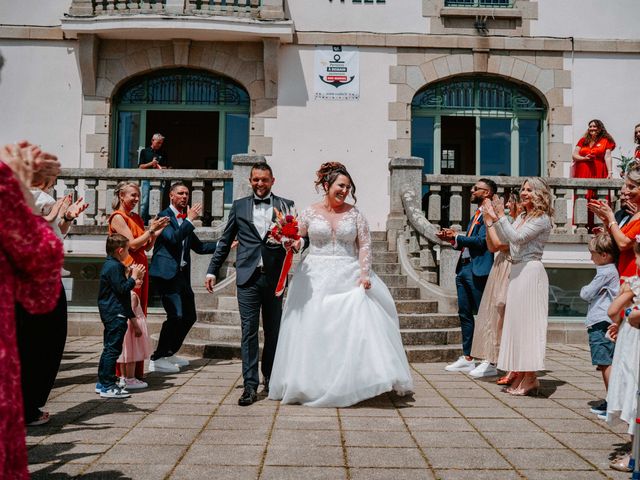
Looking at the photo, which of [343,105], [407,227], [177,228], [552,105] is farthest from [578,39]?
[177,228]

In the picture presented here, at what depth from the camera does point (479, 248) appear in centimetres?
680

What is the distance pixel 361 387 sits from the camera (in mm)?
5105

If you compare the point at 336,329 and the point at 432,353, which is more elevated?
the point at 336,329

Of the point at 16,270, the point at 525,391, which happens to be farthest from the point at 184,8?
the point at 16,270

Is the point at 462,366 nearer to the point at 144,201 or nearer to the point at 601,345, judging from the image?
the point at 601,345

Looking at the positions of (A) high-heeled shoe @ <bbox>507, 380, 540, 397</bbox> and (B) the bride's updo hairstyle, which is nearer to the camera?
(B) the bride's updo hairstyle

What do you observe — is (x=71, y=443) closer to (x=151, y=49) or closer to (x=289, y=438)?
(x=289, y=438)

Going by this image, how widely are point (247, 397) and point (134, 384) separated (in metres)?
1.28

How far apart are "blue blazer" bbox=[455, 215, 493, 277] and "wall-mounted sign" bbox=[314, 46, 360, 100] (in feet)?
19.8

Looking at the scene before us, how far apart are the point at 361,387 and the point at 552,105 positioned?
935 cm

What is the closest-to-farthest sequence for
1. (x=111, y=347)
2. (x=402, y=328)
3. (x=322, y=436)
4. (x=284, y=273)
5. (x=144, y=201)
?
(x=322, y=436) < (x=111, y=347) < (x=284, y=273) < (x=402, y=328) < (x=144, y=201)

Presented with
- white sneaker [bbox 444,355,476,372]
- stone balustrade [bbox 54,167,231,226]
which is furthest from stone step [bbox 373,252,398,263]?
white sneaker [bbox 444,355,476,372]

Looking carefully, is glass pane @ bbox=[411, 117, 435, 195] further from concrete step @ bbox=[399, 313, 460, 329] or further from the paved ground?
the paved ground

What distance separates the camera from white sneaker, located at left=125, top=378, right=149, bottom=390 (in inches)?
227
